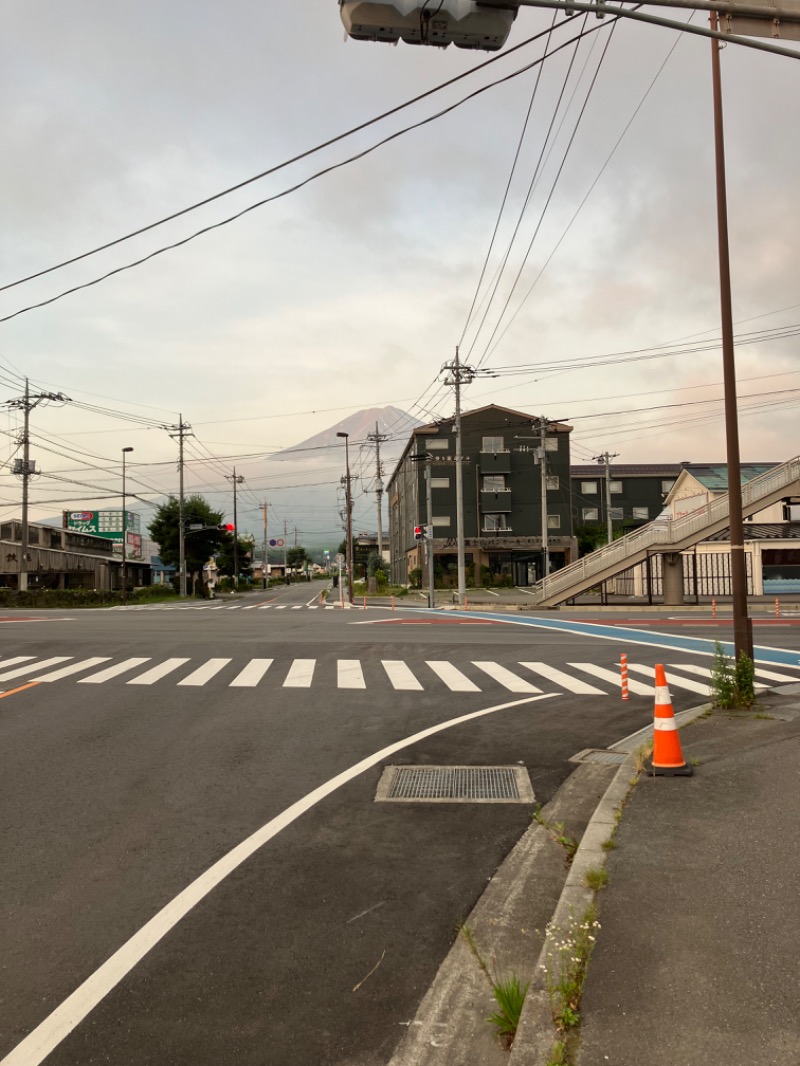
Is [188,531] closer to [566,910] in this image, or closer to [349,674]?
[349,674]

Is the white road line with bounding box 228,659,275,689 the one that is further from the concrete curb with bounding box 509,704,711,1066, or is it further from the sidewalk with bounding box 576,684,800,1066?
the sidewalk with bounding box 576,684,800,1066

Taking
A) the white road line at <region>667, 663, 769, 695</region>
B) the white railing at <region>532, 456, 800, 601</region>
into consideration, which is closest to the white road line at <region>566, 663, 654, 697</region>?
the white road line at <region>667, 663, 769, 695</region>

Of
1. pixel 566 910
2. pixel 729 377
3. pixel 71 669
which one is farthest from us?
pixel 71 669

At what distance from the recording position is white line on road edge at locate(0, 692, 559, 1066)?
3.34 m

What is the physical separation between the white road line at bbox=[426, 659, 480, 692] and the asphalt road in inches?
5.1

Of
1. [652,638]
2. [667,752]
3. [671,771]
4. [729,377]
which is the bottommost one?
[652,638]

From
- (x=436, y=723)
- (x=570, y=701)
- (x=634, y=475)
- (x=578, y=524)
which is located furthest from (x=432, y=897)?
(x=634, y=475)

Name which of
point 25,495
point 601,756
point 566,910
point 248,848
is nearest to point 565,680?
point 601,756

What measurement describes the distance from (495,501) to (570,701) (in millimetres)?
59747

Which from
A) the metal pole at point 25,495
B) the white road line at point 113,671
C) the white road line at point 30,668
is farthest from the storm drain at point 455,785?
the metal pole at point 25,495

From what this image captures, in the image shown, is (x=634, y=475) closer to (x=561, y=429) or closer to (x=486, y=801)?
(x=561, y=429)

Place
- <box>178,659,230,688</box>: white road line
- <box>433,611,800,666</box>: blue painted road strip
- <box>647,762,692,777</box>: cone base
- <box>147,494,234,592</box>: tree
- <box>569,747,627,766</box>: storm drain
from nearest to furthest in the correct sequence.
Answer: <box>647,762,692,777</box>: cone base < <box>569,747,627,766</box>: storm drain < <box>178,659,230,688</box>: white road line < <box>433,611,800,666</box>: blue painted road strip < <box>147,494,234,592</box>: tree

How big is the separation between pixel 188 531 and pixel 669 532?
49927 mm

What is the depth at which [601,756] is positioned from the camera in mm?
8422
